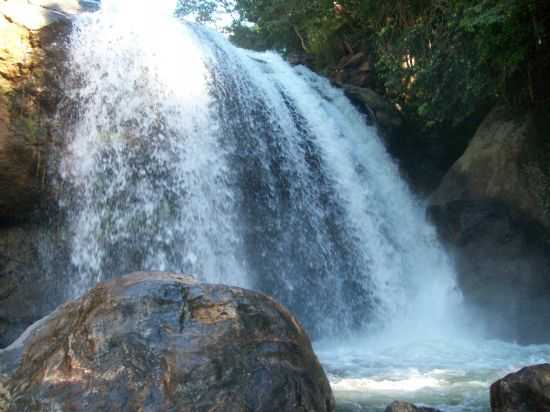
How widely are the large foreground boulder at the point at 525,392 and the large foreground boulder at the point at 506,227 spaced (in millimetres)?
5263

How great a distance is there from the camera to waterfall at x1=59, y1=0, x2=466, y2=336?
9.04 meters

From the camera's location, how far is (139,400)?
2.93m

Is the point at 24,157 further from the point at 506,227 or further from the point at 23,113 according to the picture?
the point at 506,227

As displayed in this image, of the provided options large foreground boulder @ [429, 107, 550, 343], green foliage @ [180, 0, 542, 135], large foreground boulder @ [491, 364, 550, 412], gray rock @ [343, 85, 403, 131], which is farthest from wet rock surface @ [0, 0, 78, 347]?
gray rock @ [343, 85, 403, 131]

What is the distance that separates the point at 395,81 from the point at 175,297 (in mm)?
9981

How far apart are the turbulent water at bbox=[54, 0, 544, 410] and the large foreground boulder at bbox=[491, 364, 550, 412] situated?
2614mm

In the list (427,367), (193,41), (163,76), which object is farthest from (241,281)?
(193,41)

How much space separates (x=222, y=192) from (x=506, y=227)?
4.86m

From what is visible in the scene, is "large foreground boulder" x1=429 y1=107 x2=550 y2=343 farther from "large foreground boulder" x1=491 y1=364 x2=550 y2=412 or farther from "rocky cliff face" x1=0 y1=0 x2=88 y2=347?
"rocky cliff face" x1=0 y1=0 x2=88 y2=347

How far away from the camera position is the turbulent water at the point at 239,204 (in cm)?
891

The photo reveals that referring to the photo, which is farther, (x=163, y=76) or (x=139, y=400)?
(x=163, y=76)

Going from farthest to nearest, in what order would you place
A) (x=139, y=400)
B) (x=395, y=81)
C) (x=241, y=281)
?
(x=395, y=81), (x=241, y=281), (x=139, y=400)

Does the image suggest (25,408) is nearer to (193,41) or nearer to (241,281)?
(241,281)

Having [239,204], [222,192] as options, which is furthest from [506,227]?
[222,192]
